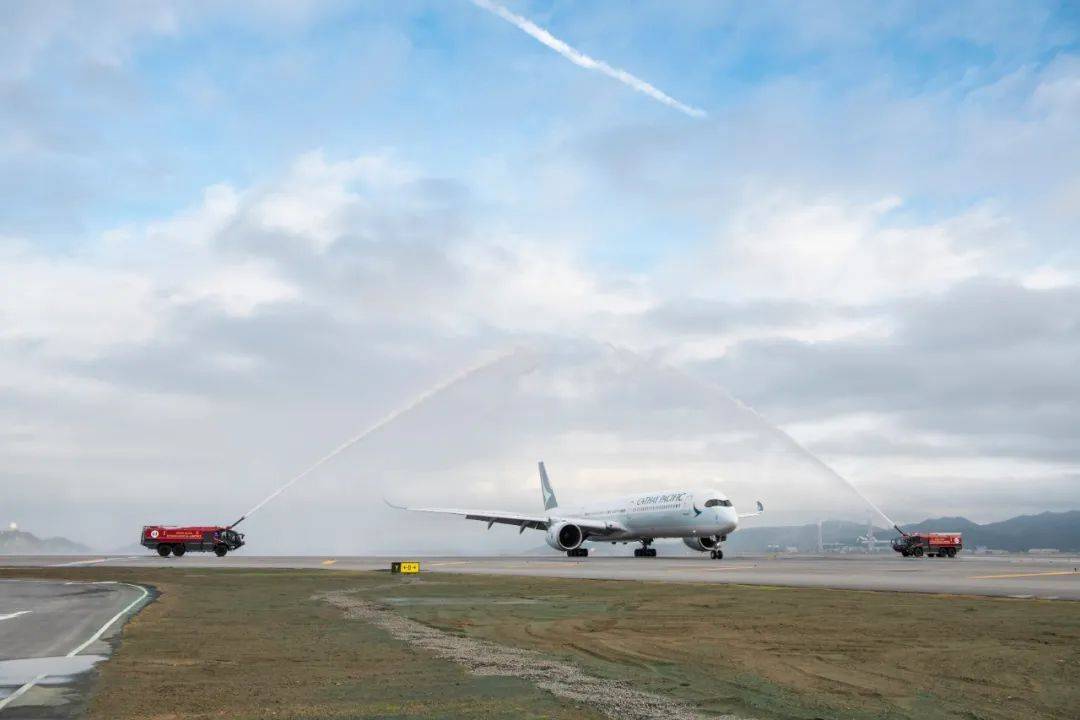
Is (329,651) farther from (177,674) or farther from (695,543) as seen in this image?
(695,543)

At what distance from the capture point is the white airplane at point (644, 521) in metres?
70.4

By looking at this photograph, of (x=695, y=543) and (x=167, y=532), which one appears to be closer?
(x=695, y=543)

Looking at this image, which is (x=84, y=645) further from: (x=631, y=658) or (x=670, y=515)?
(x=670, y=515)

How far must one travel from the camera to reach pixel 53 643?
55.2ft

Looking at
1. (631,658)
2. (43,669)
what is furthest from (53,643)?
(631,658)

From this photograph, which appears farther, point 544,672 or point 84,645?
point 84,645

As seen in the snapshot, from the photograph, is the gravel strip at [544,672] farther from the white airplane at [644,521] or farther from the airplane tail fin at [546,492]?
the airplane tail fin at [546,492]

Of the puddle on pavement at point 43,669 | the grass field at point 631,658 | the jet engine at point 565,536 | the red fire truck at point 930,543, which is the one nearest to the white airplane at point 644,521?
the jet engine at point 565,536

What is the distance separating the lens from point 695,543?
75438 mm

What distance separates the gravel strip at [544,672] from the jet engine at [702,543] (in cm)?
5610

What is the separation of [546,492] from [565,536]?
36619 mm

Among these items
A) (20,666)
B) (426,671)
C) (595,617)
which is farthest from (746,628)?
(20,666)

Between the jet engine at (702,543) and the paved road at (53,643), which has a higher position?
the jet engine at (702,543)

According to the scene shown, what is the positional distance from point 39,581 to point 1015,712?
42.8 meters
